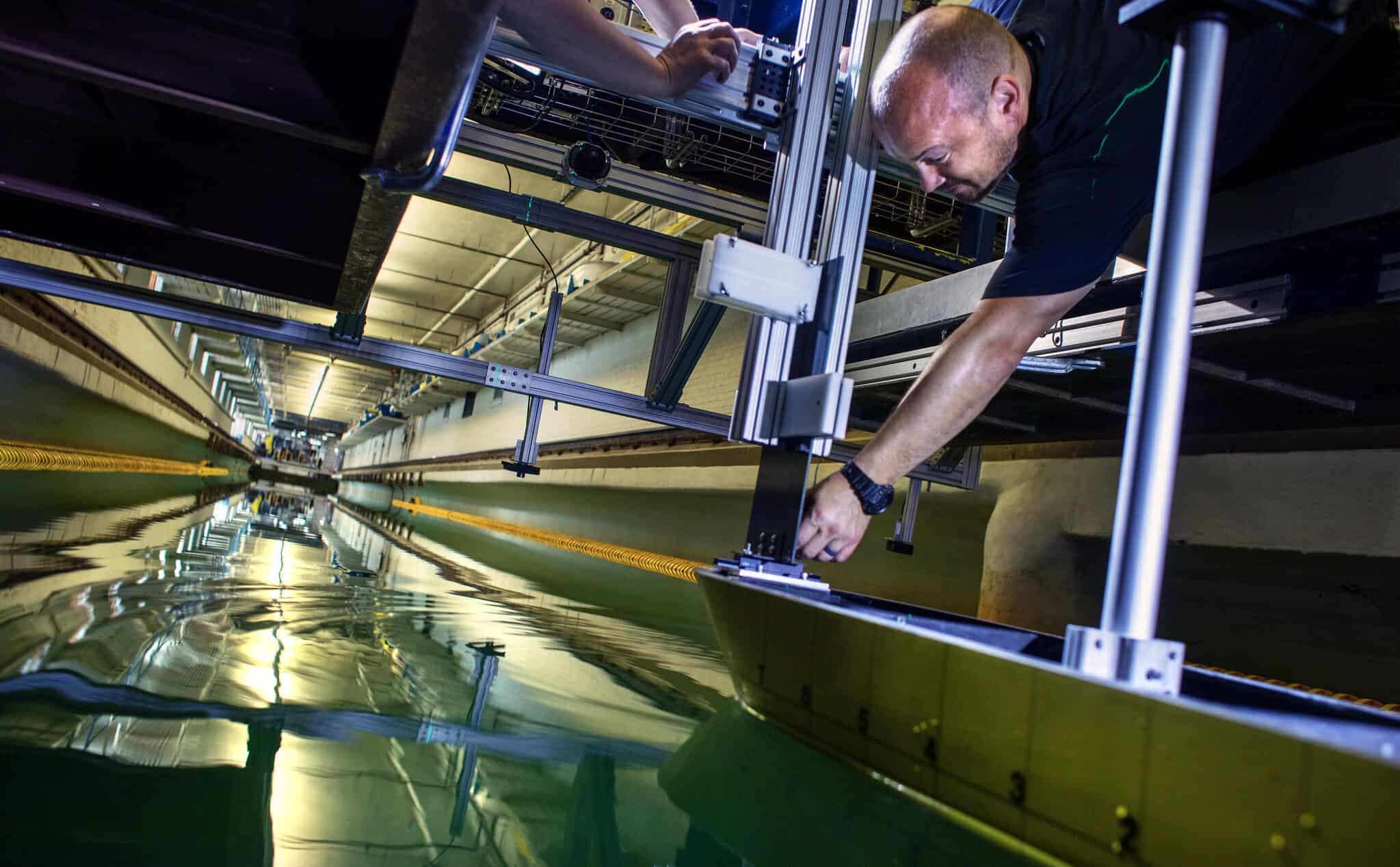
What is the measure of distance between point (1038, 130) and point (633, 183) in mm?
2845

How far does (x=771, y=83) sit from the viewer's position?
104 inches

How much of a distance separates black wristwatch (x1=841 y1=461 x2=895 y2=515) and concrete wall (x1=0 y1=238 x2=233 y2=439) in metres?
4.81

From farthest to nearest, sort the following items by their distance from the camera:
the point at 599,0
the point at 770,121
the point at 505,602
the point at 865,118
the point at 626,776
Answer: the point at 599,0
the point at 505,602
the point at 770,121
the point at 865,118
the point at 626,776

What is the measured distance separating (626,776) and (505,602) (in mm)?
2389

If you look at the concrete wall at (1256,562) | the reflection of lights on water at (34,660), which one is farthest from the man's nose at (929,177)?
the concrete wall at (1256,562)

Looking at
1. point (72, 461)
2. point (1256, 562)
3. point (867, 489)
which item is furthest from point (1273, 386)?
point (72, 461)

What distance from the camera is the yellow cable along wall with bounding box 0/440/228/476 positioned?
6.66 m

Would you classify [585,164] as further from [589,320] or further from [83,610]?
[589,320]

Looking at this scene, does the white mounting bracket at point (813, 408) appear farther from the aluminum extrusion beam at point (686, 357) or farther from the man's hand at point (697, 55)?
the aluminum extrusion beam at point (686, 357)

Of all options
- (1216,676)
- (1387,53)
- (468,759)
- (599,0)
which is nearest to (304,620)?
(468,759)

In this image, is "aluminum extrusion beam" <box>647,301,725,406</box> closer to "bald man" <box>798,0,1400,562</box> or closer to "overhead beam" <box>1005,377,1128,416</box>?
"overhead beam" <box>1005,377,1128,416</box>

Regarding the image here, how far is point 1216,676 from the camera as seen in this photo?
4.27 ft

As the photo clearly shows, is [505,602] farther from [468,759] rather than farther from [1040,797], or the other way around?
[1040,797]

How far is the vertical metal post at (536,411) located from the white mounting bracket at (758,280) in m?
2.92
